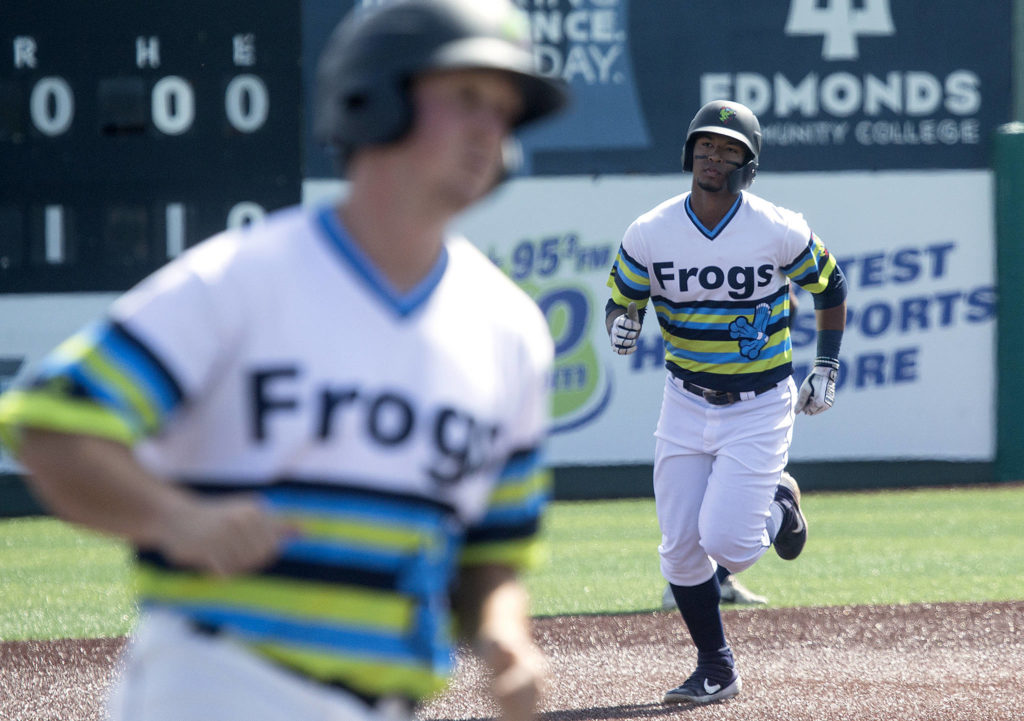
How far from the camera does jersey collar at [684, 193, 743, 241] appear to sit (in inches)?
238

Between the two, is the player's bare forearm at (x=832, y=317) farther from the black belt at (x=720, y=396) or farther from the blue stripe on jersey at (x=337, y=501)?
the blue stripe on jersey at (x=337, y=501)

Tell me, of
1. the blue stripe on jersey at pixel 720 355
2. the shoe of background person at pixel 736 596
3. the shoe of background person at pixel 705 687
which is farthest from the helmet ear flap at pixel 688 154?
the shoe of background person at pixel 736 596

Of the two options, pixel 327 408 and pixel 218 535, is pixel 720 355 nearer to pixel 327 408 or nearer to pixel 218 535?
pixel 327 408

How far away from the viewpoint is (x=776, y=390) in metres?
6.14

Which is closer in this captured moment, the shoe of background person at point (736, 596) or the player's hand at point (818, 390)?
the player's hand at point (818, 390)

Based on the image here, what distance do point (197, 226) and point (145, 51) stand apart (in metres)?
1.39

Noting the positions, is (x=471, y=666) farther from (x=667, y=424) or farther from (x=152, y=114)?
(x=152, y=114)

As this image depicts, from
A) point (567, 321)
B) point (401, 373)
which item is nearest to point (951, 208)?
point (567, 321)

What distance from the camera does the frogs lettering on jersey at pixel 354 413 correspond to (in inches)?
71.1

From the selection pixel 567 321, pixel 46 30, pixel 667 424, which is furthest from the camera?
pixel 567 321

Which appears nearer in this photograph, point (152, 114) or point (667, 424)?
point (667, 424)

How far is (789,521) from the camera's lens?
21.6ft

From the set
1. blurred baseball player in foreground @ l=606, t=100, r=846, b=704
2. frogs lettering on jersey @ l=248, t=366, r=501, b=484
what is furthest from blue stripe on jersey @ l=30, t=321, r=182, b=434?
blurred baseball player in foreground @ l=606, t=100, r=846, b=704

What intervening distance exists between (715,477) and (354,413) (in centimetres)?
420
